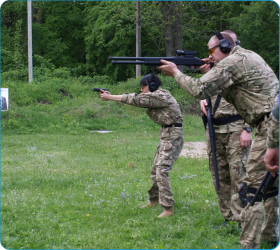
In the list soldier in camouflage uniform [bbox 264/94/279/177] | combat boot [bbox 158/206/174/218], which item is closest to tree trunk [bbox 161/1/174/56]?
combat boot [bbox 158/206/174/218]

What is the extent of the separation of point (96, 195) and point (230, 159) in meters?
2.96

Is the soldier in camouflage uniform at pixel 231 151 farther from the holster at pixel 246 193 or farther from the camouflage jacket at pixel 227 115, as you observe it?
the holster at pixel 246 193

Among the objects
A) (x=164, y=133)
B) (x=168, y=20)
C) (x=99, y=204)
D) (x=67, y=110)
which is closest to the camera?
(x=164, y=133)

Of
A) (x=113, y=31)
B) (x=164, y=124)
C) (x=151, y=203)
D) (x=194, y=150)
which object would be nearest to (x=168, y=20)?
(x=113, y=31)

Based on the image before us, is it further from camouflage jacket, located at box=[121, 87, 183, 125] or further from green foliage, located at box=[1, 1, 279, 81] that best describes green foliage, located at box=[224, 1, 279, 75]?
camouflage jacket, located at box=[121, 87, 183, 125]

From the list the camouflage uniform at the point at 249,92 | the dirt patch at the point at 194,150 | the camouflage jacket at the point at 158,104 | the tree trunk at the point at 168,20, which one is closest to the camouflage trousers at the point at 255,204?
the camouflage uniform at the point at 249,92

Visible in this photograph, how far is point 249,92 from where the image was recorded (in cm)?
399

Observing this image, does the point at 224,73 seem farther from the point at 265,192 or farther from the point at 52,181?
the point at 52,181

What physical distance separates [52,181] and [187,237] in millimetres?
3933

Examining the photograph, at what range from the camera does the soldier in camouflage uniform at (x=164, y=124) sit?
19.1 feet

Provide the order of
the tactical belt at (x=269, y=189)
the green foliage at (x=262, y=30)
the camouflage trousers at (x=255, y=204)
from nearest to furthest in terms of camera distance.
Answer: the camouflage trousers at (x=255, y=204) → the tactical belt at (x=269, y=189) → the green foliage at (x=262, y=30)

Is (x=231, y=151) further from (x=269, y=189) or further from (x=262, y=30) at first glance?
(x=262, y=30)

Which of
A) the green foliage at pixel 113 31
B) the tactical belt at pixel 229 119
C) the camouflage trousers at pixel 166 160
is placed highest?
the green foliage at pixel 113 31

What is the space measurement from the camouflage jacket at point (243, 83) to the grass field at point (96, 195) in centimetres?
176
